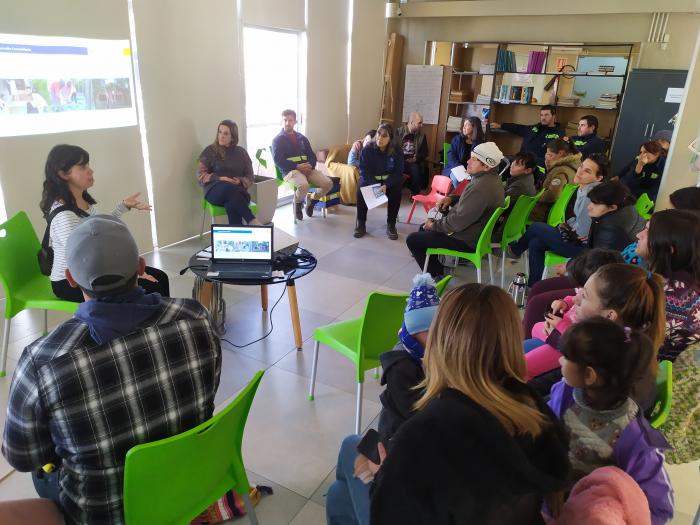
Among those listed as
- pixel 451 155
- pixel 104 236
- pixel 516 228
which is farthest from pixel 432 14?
pixel 104 236

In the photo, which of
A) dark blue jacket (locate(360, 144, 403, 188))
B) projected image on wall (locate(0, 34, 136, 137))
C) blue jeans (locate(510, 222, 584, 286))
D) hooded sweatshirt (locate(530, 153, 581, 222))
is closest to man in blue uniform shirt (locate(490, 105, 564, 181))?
hooded sweatshirt (locate(530, 153, 581, 222))

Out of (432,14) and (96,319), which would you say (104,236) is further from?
(432,14)

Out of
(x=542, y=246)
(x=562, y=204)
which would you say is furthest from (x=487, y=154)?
(x=562, y=204)

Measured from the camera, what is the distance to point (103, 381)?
1.22m

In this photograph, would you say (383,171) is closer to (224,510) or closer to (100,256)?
(224,510)

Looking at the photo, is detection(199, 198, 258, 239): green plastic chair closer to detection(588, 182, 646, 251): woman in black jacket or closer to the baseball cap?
the baseball cap

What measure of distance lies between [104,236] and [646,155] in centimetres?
507

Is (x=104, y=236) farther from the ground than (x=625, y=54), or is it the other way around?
(x=625, y=54)

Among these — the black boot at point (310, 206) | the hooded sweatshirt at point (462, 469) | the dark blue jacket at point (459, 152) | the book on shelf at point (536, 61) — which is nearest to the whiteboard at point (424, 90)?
the book on shelf at point (536, 61)

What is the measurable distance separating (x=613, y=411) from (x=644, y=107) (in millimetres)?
6381

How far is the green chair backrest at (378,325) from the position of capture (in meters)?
2.18

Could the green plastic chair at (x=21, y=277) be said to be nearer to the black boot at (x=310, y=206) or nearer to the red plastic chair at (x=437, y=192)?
the black boot at (x=310, y=206)

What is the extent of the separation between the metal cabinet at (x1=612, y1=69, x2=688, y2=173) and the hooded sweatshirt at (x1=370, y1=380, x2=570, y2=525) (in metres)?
6.73

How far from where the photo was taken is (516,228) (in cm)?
414
